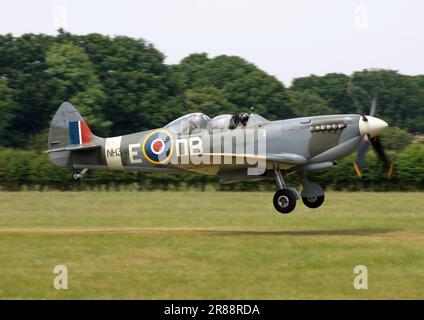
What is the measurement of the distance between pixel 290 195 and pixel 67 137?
6.57 m

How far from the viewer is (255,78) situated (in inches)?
2894

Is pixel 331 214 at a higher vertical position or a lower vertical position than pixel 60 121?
lower

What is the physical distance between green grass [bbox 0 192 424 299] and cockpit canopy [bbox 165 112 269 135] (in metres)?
2.67

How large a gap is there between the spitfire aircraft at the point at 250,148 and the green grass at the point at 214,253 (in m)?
1.55

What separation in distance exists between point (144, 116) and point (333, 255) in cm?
4891

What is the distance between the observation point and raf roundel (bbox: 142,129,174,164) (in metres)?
19.3

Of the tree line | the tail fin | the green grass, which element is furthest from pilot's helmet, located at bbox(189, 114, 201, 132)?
the tree line

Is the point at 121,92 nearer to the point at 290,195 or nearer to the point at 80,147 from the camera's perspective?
the point at 80,147

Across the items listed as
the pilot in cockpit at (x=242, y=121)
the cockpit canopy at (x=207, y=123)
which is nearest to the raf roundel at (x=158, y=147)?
the cockpit canopy at (x=207, y=123)

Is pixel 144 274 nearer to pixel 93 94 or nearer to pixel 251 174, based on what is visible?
pixel 251 174

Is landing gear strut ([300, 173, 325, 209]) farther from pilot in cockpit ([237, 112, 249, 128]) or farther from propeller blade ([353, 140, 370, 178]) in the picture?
pilot in cockpit ([237, 112, 249, 128])
